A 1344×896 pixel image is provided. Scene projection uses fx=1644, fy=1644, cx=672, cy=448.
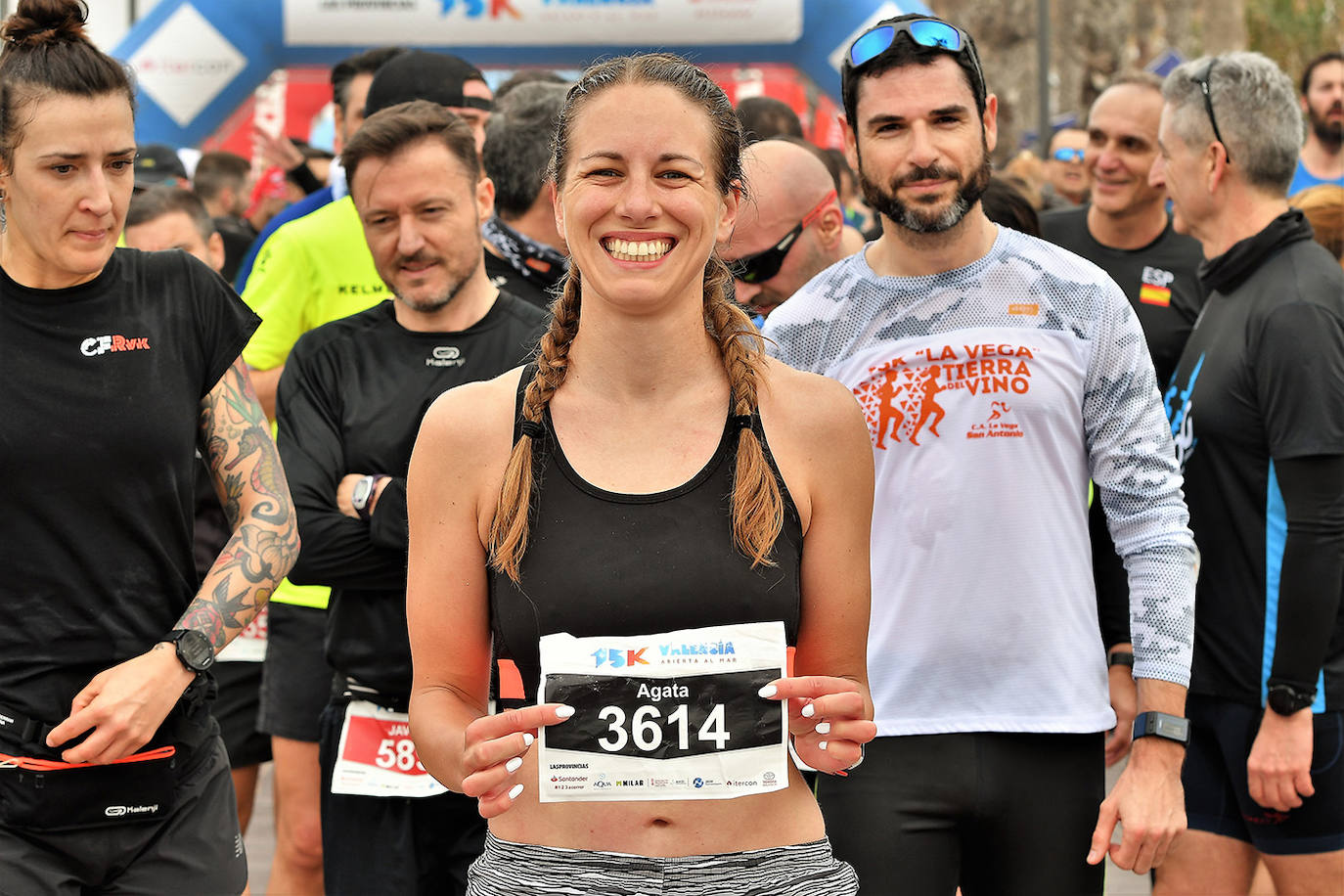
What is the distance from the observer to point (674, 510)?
2.46 metres

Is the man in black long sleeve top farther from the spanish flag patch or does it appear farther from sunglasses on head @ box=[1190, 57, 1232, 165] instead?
the spanish flag patch

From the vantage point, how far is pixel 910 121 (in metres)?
3.36

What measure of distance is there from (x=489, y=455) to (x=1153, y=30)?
3677cm

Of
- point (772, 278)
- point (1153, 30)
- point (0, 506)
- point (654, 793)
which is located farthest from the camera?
point (1153, 30)

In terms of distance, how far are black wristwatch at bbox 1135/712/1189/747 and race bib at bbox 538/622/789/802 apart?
3.58 feet

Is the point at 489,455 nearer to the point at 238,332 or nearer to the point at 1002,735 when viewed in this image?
the point at 238,332

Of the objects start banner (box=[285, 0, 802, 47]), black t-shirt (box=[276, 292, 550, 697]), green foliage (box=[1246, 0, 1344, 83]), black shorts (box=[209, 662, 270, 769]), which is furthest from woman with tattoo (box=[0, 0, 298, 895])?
green foliage (box=[1246, 0, 1344, 83])

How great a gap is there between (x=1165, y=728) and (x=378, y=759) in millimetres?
1681

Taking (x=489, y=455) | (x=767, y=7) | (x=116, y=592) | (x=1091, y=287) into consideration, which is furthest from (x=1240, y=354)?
(x=767, y=7)

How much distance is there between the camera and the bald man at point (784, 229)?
4.14m

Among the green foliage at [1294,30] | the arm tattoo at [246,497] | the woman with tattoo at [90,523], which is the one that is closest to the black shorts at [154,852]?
the woman with tattoo at [90,523]

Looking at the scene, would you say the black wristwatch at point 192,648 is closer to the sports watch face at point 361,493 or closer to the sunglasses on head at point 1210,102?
the sports watch face at point 361,493

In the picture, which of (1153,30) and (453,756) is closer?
(453,756)

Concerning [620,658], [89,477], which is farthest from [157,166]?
[620,658]
